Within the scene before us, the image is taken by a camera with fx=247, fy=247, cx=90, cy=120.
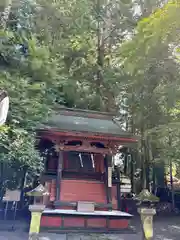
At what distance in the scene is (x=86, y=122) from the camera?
9.76 meters

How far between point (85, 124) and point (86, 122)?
34 cm

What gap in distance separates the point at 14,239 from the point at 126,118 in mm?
8981

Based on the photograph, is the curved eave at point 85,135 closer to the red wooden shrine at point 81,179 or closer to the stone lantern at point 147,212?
the red wooden shrine at point 81,179

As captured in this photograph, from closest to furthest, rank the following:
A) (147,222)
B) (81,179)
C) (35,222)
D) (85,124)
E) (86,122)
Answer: (35,222), (147,222), (81,179), (85,124), (86,122)

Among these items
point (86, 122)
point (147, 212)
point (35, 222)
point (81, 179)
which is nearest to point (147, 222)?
point (147, 212)

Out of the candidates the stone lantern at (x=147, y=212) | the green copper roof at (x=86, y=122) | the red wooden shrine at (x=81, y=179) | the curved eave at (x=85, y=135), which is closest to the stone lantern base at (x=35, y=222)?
the red wooden shrine at (x=81, y=179)

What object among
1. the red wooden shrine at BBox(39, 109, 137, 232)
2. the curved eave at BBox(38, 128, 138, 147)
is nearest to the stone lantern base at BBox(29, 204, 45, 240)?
the red wooden shrine at BBox(39, 109, 137, 232)

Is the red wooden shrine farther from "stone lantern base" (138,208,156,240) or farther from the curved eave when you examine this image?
"stone lantern base" (138,208,156,240)

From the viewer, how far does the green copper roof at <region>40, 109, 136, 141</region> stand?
846cm

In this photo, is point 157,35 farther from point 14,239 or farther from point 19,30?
point 14,239

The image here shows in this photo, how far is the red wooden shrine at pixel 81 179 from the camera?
7328 mm

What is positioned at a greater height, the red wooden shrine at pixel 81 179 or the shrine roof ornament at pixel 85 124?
the shrine roof ornament at pixel 85 124

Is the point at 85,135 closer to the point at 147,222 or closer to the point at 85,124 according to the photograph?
the point at 85,124

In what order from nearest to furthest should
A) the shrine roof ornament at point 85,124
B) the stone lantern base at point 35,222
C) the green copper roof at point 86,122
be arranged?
the stone lantern base at point 35,222, the shrine roof ornament at point 85,124, the green copper roof at point 86,122
